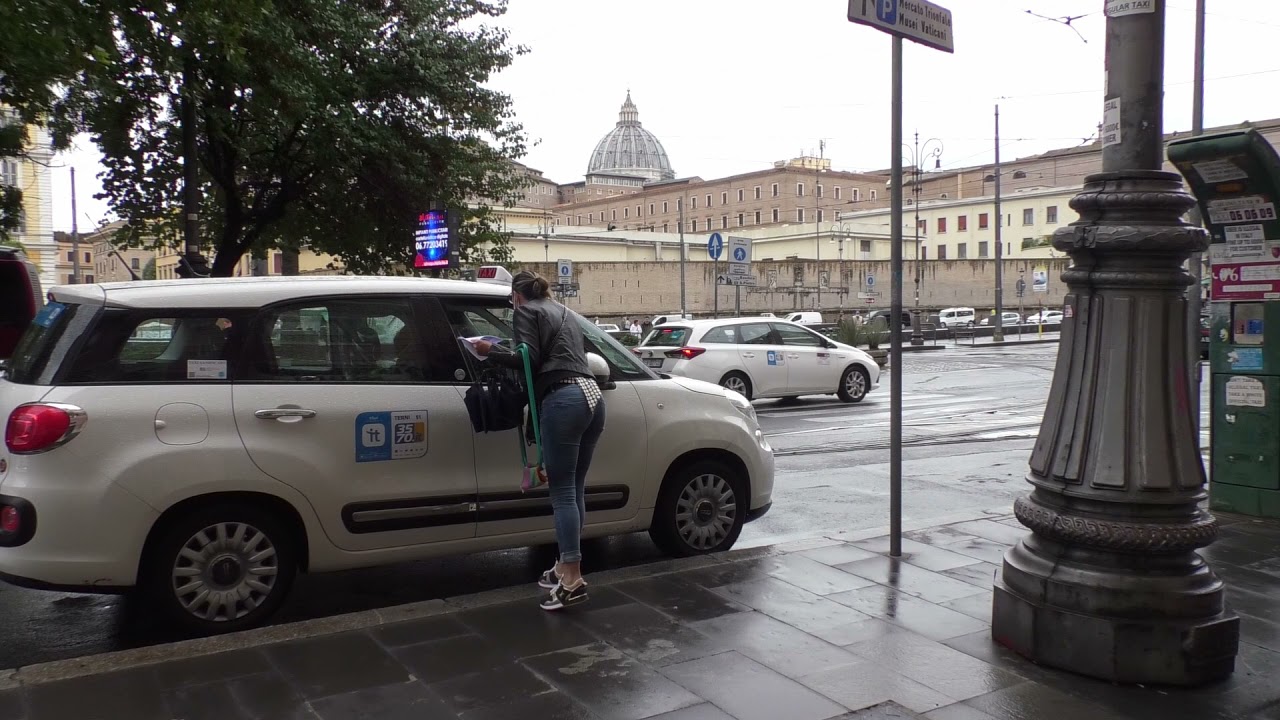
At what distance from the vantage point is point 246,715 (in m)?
3.60

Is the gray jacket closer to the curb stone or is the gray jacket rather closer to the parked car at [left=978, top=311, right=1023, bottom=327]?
the curb stone

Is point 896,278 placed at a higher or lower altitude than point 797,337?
higher

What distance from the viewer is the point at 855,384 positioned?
17.5 metres

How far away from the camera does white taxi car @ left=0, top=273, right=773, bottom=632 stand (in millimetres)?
4355

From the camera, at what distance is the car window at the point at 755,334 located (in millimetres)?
16562

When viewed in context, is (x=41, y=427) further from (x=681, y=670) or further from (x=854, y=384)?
(x=854, y=384)

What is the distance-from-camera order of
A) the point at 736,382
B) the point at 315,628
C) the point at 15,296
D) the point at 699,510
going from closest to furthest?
the point at 315,628 < the point at 699,510 < the point at 15,296 < the point at 736,382

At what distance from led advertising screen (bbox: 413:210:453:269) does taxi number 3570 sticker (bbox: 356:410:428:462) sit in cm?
1272

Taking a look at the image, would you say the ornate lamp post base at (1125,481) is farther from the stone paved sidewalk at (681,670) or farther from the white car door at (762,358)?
the white car door at (762,358)

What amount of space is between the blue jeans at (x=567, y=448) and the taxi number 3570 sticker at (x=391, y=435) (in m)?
0.71

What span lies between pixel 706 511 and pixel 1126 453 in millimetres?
2711

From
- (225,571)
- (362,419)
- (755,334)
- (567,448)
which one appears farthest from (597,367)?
(755,334)

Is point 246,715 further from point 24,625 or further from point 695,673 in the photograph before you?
point 24,625

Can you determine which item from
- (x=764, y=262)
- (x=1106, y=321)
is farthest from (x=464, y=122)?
(x=764, y=262)
